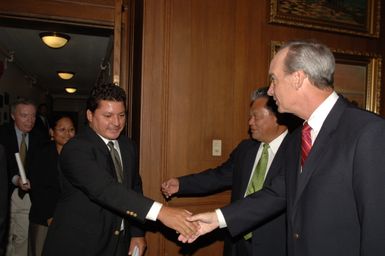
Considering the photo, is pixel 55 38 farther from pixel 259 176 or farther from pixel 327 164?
pixel 327 164

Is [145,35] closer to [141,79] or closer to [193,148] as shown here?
[141,79]

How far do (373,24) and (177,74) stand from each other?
6.97ft

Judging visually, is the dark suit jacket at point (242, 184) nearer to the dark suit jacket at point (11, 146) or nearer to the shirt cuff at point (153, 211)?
the shirt cuff at point (153, 211)

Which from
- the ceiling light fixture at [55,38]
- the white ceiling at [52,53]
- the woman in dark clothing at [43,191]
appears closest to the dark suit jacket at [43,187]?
the woman in dark clothing at [43,191]

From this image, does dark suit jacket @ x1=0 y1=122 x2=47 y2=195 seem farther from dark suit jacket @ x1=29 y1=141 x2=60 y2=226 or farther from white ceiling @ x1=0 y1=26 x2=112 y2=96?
white ceiling @ x1=0 y1=26 x2=112 y2=96

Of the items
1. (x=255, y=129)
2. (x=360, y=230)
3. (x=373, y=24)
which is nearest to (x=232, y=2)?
(x=255, y=129)

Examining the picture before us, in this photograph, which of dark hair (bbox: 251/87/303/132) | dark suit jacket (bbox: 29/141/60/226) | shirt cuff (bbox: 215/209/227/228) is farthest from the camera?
dark suit jacket (bbox: 29/141/60/226)

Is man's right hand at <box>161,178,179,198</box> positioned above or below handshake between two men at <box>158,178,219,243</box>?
above

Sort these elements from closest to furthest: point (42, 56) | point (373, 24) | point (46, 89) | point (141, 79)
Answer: point (141, 79) → point (373, 24) → point (42, 56) → point (46, 89)

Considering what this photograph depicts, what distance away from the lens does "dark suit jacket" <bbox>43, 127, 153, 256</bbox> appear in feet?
6.46

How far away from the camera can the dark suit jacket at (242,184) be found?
2.18 m

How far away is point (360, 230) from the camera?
56.6 inches

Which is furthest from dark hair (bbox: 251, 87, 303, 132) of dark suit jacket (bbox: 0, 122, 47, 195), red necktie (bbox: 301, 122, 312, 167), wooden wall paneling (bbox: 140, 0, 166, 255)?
dark suit jacket (bbox: 0, 122, 47, 195)

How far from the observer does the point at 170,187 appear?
110 inches
